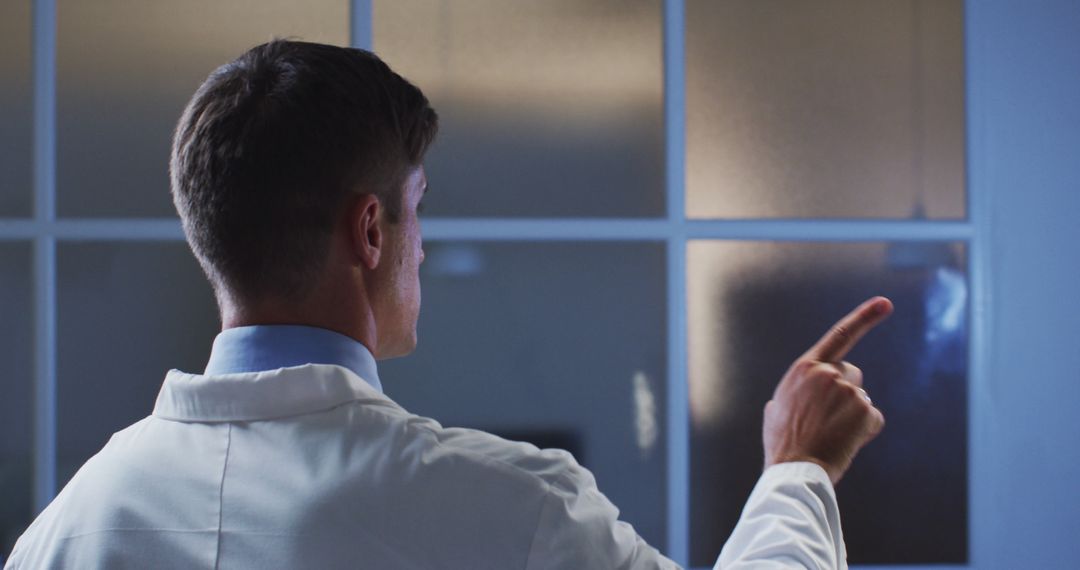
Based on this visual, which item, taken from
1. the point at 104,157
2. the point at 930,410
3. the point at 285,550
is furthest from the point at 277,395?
the point at 930,410

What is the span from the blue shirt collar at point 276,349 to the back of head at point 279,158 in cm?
2

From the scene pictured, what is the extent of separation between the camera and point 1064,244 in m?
1.31

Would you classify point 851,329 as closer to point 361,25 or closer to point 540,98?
point 540,98

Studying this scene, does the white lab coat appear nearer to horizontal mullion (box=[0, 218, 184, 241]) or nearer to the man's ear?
the man's ear

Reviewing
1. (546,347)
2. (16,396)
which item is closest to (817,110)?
(546,347)

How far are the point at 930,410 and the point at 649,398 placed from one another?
0.36 meters

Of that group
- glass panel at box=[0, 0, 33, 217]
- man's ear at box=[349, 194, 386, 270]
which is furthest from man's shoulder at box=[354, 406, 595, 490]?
glass panel at box=[0, 0, 33, 217]

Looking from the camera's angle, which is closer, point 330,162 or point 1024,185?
point 330,162

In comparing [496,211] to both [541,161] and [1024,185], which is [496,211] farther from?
[1024,185]

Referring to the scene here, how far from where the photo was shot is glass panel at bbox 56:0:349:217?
1322 millimetres

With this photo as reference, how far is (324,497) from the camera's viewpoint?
1.96ft

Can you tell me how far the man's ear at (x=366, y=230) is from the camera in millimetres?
686

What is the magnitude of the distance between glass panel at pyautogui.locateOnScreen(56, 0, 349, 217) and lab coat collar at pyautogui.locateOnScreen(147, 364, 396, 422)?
742mm

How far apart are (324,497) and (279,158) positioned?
21 cm
